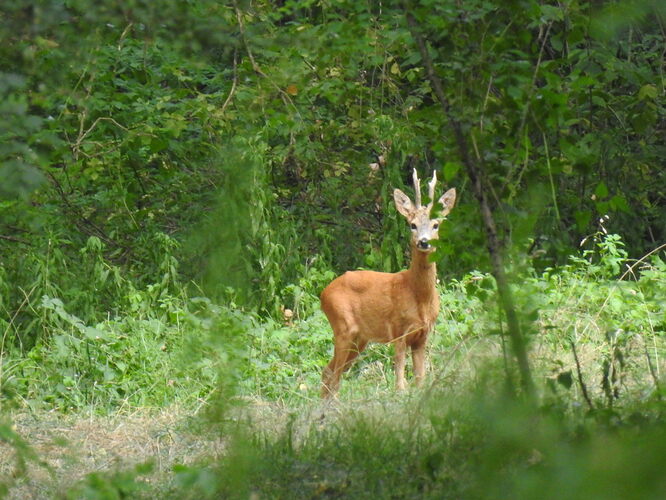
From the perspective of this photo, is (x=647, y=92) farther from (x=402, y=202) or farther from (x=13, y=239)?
(x=13, y=239)

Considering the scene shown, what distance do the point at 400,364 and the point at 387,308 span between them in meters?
0.53

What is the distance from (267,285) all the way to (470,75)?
194 inches

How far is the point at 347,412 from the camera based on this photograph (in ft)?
16.4

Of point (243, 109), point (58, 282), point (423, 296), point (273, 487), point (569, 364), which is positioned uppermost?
point (243, 109)

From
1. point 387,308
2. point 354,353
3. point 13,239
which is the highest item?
point 13,239

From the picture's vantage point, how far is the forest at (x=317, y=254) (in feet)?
12.6

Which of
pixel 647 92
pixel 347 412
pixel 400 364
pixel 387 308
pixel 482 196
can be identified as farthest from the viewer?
pixel 647 92

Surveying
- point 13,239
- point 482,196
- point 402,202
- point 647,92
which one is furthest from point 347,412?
point 13,239

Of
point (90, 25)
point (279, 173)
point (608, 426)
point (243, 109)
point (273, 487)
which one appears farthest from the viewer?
point (279, 173)

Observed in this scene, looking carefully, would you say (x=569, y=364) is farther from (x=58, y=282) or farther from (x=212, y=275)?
(x=58, y=282)

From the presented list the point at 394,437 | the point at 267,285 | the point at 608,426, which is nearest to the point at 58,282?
the point at 267,285

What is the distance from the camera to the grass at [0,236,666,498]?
3314mm

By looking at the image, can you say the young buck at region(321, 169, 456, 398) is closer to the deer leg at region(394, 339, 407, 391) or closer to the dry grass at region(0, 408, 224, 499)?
the deer leg at region(394, 339, 407, 391)

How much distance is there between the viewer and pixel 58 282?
29.3 ft
